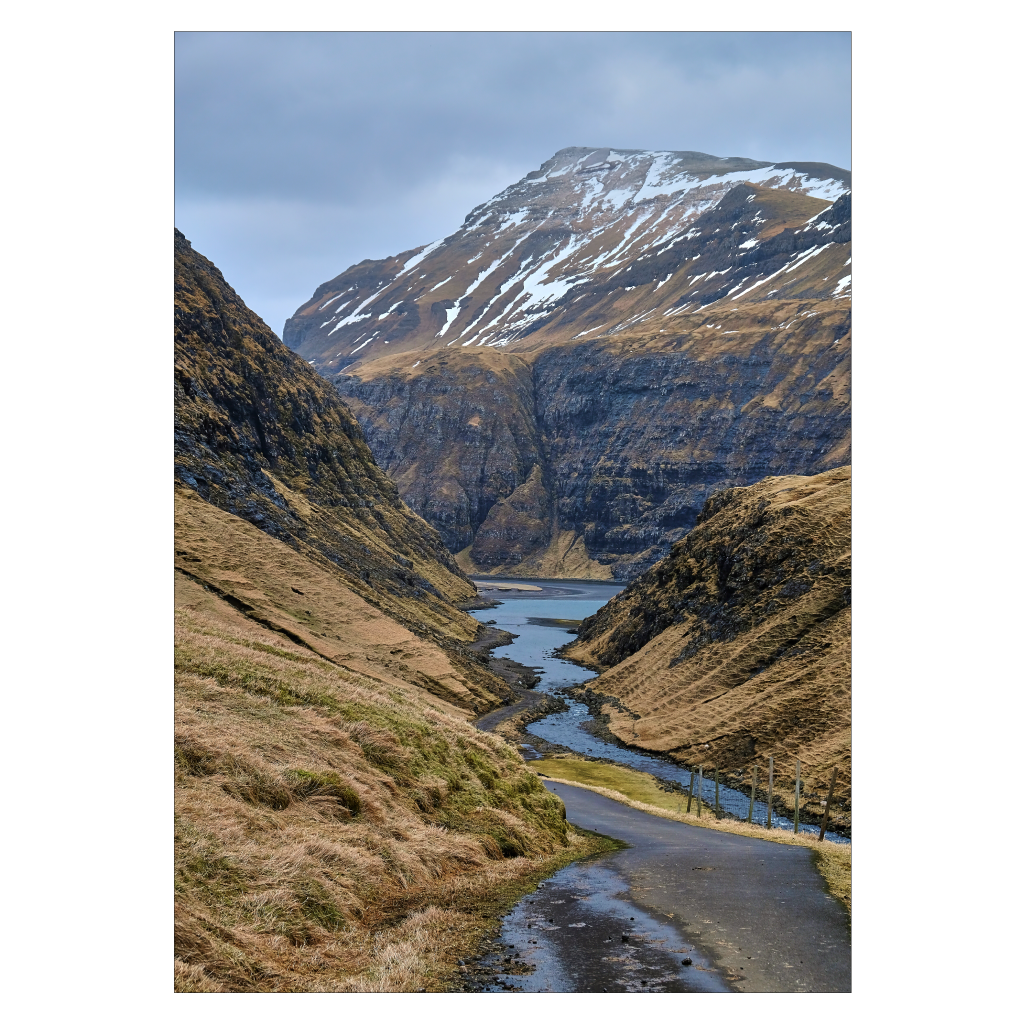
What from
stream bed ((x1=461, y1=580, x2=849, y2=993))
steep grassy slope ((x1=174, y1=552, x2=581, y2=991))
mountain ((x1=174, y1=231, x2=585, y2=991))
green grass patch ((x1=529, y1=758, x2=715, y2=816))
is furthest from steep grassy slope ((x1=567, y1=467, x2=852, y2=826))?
stream bed ((x1=461, y1=580, x2=849, y2=993))

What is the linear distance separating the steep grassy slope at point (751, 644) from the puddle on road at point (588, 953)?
134 ft

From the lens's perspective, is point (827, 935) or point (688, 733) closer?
point (827, 935)

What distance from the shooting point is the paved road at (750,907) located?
1109 centimetres

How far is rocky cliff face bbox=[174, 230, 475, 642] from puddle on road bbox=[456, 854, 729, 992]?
4582cm

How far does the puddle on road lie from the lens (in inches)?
404

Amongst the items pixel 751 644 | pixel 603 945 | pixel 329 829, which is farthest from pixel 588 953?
pixel 751 644

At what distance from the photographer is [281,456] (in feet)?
356

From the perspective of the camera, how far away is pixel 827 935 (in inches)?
516

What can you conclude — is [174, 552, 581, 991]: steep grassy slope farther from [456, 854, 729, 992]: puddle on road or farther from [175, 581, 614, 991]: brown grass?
[456, 854, 729, 992]: puddle on road
